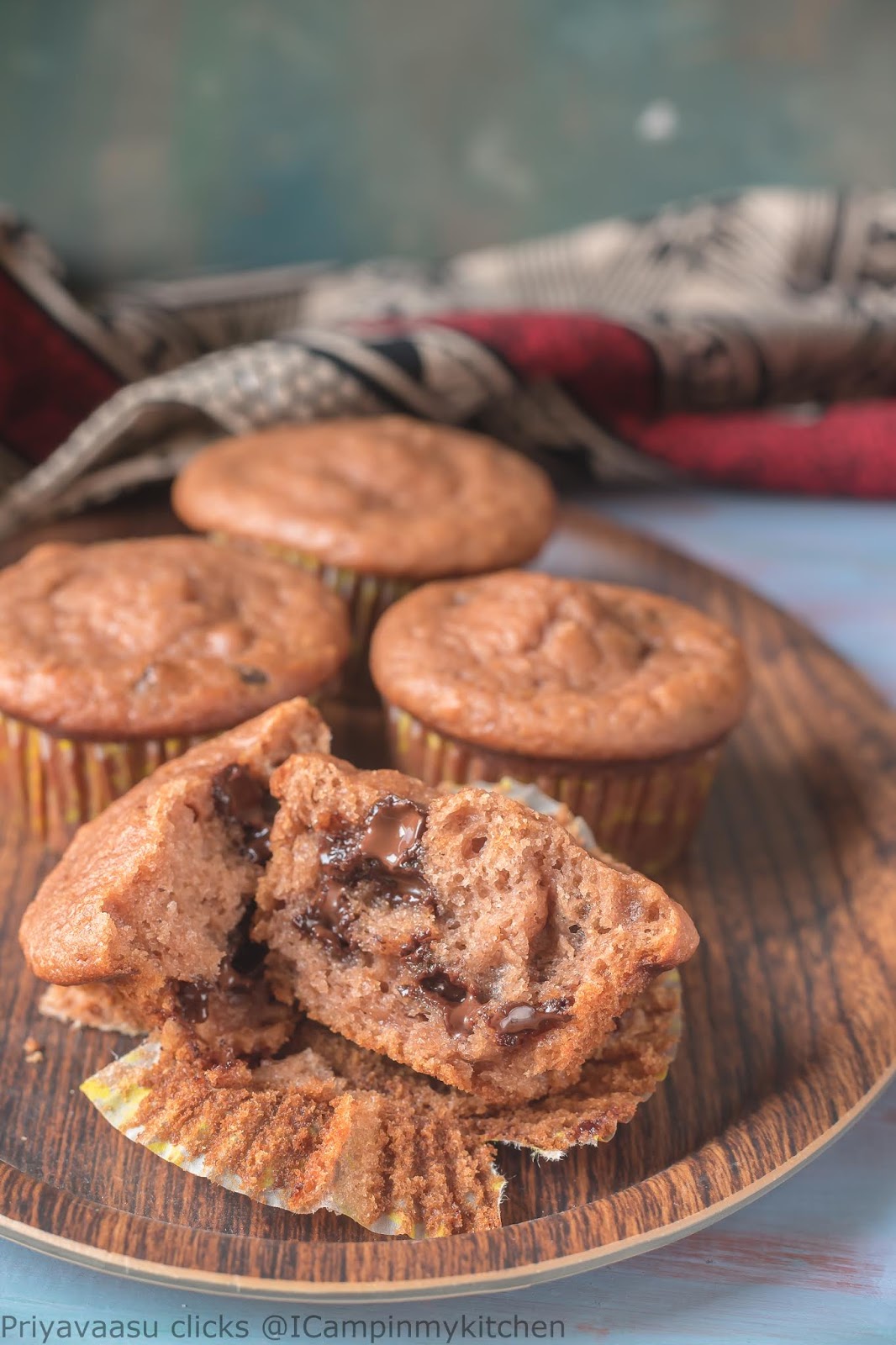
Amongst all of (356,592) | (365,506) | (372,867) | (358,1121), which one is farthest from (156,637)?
(358,1121)

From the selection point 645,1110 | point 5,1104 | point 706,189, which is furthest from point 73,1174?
point 706,189

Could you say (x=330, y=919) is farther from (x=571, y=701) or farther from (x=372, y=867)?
(x=571, y=701)

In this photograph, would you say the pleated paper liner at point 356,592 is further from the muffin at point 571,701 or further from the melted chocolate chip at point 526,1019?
the melted chocolate chip at point 526,1019

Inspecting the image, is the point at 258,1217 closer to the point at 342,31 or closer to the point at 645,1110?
the point at 645,1110

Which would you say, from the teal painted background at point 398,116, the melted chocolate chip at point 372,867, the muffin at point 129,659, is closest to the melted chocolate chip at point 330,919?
the melted chocolate chip at point 372,867

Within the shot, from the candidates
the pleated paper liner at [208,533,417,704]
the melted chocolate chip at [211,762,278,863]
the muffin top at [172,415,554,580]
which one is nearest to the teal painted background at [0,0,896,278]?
the muffin top at [172,415,554,580]

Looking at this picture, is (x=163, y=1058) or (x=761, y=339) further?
(x=761, y=339)

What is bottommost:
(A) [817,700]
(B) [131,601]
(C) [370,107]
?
(A) [817,700]
